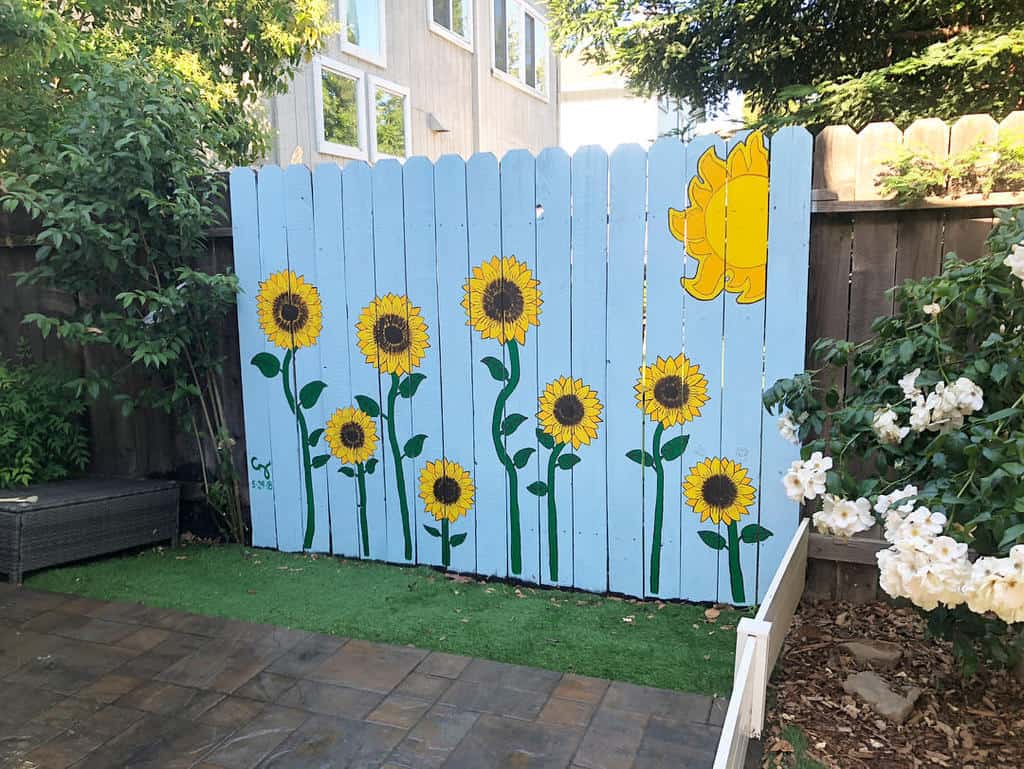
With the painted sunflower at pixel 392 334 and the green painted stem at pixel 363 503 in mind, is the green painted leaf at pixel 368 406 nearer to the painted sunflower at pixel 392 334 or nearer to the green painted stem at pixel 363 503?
the painted sunflower at pixel 392 334

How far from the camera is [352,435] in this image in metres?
3.73

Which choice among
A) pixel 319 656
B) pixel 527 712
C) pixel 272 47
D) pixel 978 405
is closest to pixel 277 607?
pixel 319 656

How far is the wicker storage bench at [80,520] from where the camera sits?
11.6 feet

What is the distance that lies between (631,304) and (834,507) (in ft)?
4.42

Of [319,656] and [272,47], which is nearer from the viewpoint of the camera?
[319,656]

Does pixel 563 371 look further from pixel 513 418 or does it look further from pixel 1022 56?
pixel 1022 56

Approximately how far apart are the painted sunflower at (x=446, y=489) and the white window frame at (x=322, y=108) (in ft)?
20.2

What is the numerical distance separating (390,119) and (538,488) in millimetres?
7860

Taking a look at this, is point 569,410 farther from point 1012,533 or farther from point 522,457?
point 1012,533

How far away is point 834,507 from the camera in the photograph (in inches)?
79.4

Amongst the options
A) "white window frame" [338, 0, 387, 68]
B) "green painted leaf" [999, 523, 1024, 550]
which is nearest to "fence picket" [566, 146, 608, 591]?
"green painted leaf" [999, 523, 1024, 550]

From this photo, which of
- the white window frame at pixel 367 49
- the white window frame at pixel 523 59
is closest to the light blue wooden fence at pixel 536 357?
the white window frame at pixel 367 49

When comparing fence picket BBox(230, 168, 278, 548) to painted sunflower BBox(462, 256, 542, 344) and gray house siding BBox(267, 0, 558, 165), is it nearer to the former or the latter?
painted sunflower BBox(462, 256, 542, 344)

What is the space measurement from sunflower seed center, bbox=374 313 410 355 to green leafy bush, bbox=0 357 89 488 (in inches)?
63.7
